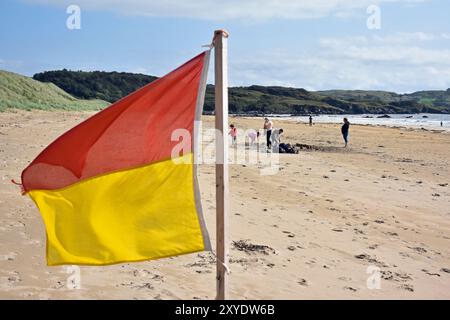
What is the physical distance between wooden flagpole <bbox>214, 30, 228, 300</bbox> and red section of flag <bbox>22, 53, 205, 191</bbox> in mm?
267

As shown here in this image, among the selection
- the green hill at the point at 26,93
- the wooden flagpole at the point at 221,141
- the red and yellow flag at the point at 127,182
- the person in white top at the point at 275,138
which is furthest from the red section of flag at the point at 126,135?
the green hill at the point at 26,93

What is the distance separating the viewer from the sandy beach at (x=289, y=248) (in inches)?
236

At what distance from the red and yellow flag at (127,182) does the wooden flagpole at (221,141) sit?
0.69ft

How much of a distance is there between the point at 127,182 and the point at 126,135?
45cm

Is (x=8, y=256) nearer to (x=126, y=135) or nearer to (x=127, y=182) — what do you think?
(x=127, y=182)

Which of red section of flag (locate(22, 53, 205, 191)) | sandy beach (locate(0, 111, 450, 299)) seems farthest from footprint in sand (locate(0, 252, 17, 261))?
red section of flag (locate(22, 53, 205, 191))

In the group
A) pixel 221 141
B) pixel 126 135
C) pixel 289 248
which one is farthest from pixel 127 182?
pixel 289 248

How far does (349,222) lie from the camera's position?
10047 mm

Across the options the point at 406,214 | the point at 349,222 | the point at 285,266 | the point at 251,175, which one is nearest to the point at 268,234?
the point at 285,266

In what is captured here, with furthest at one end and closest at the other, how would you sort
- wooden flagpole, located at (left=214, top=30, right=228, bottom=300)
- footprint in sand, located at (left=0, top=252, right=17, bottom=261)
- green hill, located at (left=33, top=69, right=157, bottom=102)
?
1. green hill, located at (left=33, top=69, right=157, bottom=102)
2. footprint in sand, located at (left=0, top=252, right=17, bottom=261)
3. wooden flagpole, located at (left=214, top=30, right=228, bottom=300)

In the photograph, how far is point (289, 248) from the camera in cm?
788

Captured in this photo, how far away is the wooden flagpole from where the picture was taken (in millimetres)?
4082

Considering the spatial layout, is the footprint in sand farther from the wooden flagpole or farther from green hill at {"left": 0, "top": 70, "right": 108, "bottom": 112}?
green hill at {"left": 0, "top": 70, "right": 108, "bottom": 112}

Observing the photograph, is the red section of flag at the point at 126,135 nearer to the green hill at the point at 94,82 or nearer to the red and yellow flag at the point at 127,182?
the red and yellow flag at the point at 127,182
